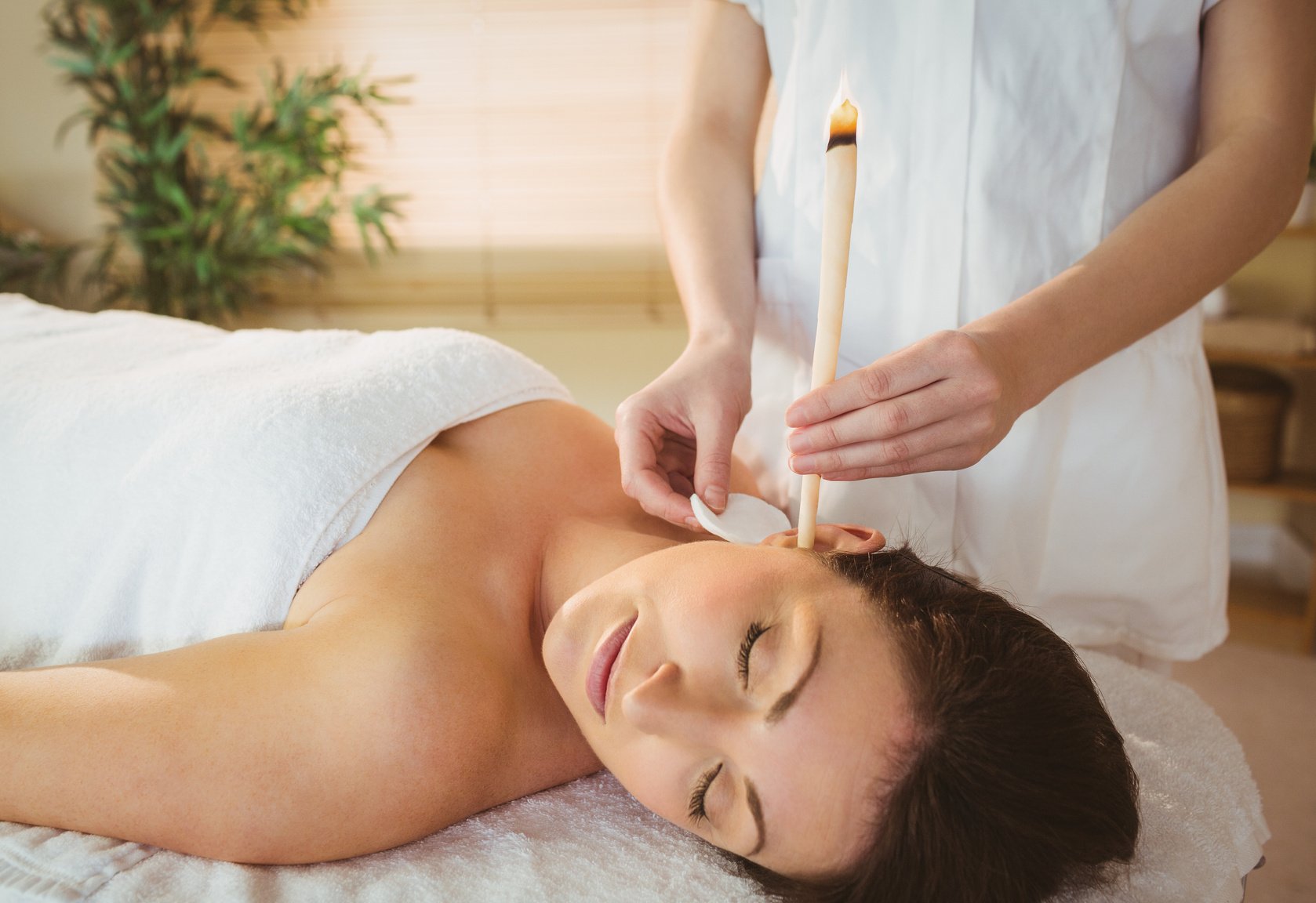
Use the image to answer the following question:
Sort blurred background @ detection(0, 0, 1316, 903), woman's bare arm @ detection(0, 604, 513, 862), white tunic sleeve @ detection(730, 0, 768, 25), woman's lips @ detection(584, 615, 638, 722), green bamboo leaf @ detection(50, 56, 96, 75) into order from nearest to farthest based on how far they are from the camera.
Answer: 1. woman's bare arm @ detection(0, 604, 513, 862)
2. woman's lips @ detection(584, 615, 638, 722)
3. white tunic sleeve @ detection(730, 0, 768, 25)
4. green bamboo leaf @ detection(50, 56, 96, 75)
5. blurred background @ detection(0, 0, 1316, 903)

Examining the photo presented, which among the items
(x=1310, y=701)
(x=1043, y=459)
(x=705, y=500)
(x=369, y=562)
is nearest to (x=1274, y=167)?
(x=1043, y=459)

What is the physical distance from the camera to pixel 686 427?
1.15 metres

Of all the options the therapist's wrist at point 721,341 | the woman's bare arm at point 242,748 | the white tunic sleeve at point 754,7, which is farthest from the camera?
the white tunic sleeve at point 754,7

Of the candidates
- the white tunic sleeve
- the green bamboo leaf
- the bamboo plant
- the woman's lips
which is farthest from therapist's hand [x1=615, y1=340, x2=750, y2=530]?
the green bamboo leaf

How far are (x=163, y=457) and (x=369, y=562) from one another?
0.31 m

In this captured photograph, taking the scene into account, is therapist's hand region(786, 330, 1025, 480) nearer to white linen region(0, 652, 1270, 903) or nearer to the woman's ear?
the woman's ear

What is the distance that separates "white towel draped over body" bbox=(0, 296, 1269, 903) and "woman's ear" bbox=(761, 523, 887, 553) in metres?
0.33

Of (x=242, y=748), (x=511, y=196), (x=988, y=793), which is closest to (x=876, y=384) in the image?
(x=988, y=793)

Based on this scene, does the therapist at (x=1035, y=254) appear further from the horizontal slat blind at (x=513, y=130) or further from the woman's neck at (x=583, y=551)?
the horizontal slat blind at (x=513, y=130)

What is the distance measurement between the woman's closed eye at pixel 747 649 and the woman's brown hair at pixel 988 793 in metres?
0.12

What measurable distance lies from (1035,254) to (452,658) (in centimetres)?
87

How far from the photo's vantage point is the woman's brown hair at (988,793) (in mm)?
873

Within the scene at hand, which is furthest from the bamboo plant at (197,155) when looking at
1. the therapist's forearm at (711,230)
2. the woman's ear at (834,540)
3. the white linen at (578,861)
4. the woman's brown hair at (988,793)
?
the woman's brown hair at (988,793)

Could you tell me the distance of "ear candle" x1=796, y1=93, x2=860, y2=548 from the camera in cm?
75
